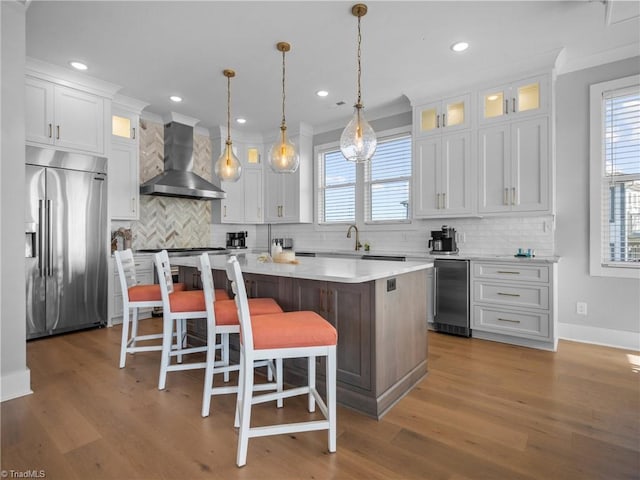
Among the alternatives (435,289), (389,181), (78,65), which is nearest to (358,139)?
(435,289)

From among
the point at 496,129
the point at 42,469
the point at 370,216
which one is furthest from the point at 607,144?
the point at 42,469

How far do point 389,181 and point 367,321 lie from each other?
3.31 m

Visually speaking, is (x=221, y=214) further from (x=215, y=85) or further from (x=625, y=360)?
(x=625, y=360)

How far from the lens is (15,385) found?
2264 mm

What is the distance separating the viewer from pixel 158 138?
16.9 ft

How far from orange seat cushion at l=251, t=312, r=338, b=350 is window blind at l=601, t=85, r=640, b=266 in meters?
3.37

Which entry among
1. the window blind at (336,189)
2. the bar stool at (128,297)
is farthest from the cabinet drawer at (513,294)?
the bar stool at (128,297)

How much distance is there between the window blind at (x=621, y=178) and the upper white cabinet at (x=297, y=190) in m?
3.92

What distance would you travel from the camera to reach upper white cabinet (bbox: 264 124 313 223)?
5664 mm

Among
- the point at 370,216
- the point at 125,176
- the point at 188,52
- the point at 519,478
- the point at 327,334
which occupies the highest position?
the point at 188,52

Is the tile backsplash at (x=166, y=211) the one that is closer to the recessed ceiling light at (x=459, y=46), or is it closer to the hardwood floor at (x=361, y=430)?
the hardwood floor at (x=361, y=430)

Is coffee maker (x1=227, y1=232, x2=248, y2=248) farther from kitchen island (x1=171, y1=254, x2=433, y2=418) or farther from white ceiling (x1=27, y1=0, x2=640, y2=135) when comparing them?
kitchen island (x1=171, y1=254, x2=433, y2=418)

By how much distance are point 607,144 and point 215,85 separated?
439cm

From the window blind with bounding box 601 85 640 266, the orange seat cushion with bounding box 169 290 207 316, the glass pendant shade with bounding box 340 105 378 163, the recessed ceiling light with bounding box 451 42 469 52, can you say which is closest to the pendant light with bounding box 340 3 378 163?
the glass pendant shade with bounding box 340 105 378 163
